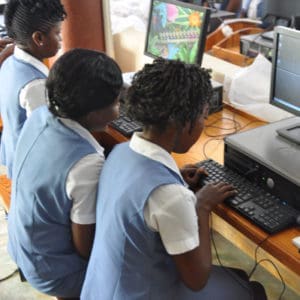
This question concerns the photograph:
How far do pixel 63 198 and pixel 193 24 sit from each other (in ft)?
3.24

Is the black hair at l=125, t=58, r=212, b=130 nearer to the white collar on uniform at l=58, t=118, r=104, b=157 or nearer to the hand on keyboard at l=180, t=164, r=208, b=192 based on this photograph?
the white collar on uniform at l=58, t=118, r=104, b=157

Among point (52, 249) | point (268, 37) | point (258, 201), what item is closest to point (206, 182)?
point (258, 201)

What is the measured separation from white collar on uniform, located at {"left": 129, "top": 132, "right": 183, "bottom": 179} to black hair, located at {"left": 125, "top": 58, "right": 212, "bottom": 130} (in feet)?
0.15

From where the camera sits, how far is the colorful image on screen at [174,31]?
1751mm

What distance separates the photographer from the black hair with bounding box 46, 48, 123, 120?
1152 mm

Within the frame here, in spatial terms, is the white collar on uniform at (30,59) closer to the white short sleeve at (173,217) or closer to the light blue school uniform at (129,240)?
the light blue school uniform at (129,240)

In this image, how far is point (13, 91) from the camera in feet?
5.04

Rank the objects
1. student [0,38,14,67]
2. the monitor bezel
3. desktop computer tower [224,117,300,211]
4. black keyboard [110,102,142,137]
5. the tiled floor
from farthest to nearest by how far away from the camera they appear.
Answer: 1. student [0,38,14,67]
2. the tiled floor
3. black keyboard [110,102,142,137]
4. the monitor bezel
5. desktop computer tower [224,117,300,211]

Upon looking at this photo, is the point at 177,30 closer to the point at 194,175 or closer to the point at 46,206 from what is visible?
the point at 194,175

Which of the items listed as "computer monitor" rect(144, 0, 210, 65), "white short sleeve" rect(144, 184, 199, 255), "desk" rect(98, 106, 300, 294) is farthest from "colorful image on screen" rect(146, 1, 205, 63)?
"white short sleeve" rect(144, 184, 199, 255)

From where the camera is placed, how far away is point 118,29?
99.4 inches

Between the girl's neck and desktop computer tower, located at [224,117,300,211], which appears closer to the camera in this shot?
the girl's neck

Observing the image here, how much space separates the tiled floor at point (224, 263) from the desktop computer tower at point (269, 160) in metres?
0.82

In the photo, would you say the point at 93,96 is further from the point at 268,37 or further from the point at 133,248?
the point at 268,37
